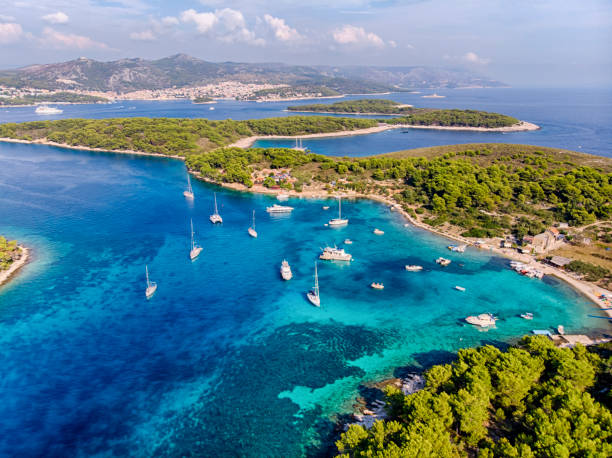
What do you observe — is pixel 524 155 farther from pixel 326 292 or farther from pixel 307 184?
pixel 326 292

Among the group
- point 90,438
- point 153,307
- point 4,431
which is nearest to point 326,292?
point 153,307

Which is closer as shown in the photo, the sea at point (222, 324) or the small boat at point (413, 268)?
the sea at point (222, 324)

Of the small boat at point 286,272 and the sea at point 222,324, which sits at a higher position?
the small boat at point 286,272

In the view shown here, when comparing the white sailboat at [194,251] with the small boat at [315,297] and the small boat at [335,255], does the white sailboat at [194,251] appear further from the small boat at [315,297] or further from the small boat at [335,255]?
the small boat at [315,297]

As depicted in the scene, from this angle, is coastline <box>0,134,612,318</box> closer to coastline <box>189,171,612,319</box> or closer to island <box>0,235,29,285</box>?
coastline <box>189,171,612,319</box>

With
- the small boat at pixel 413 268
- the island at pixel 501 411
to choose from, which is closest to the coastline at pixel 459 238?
the small boat at pixel 413 268

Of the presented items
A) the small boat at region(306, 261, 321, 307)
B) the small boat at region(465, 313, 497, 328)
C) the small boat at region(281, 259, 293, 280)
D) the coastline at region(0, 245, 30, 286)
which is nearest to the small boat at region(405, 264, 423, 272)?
the small boat at region(465, 313, 497, 328)

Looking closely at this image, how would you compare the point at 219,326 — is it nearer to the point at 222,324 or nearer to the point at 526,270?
the point at 222,324
